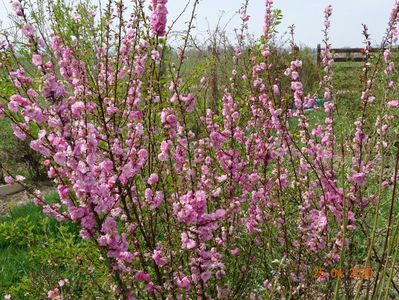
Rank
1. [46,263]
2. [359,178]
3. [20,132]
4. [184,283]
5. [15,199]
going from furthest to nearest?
[15,199]
[46,263]
[359,178]
[184,283]
[20,132]

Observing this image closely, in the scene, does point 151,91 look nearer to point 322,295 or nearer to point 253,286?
point 253,286

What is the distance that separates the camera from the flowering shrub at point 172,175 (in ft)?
7.32

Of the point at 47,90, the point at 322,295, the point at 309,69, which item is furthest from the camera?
the point at 309,69

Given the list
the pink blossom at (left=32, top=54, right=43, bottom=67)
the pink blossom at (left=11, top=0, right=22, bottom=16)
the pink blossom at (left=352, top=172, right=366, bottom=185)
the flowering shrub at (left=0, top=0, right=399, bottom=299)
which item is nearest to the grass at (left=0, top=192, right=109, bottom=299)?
the flowering shrub at (left=0, top=0, right=399, bottom=299)

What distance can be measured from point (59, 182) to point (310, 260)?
5.69 feet

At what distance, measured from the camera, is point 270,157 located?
3203 millimetres

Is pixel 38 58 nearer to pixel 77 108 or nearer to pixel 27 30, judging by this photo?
pixel 27 30

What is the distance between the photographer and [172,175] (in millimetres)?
2617

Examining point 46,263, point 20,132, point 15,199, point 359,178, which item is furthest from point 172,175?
point 15,199

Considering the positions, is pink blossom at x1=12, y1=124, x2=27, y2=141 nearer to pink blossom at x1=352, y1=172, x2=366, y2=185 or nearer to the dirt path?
pink blossom at x1=352, y1=172, x2=366, y2=185

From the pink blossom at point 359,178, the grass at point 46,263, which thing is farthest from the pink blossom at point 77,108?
the pink blossom at point 359,178

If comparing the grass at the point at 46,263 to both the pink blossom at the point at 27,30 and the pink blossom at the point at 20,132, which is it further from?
the pink blossom at the point at 27,30

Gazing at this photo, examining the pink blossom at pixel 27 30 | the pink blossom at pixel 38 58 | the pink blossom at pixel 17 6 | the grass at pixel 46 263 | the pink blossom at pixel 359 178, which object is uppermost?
the pink blossom at pixel 17 6

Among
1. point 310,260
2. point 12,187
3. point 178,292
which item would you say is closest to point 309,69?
point 12,187
